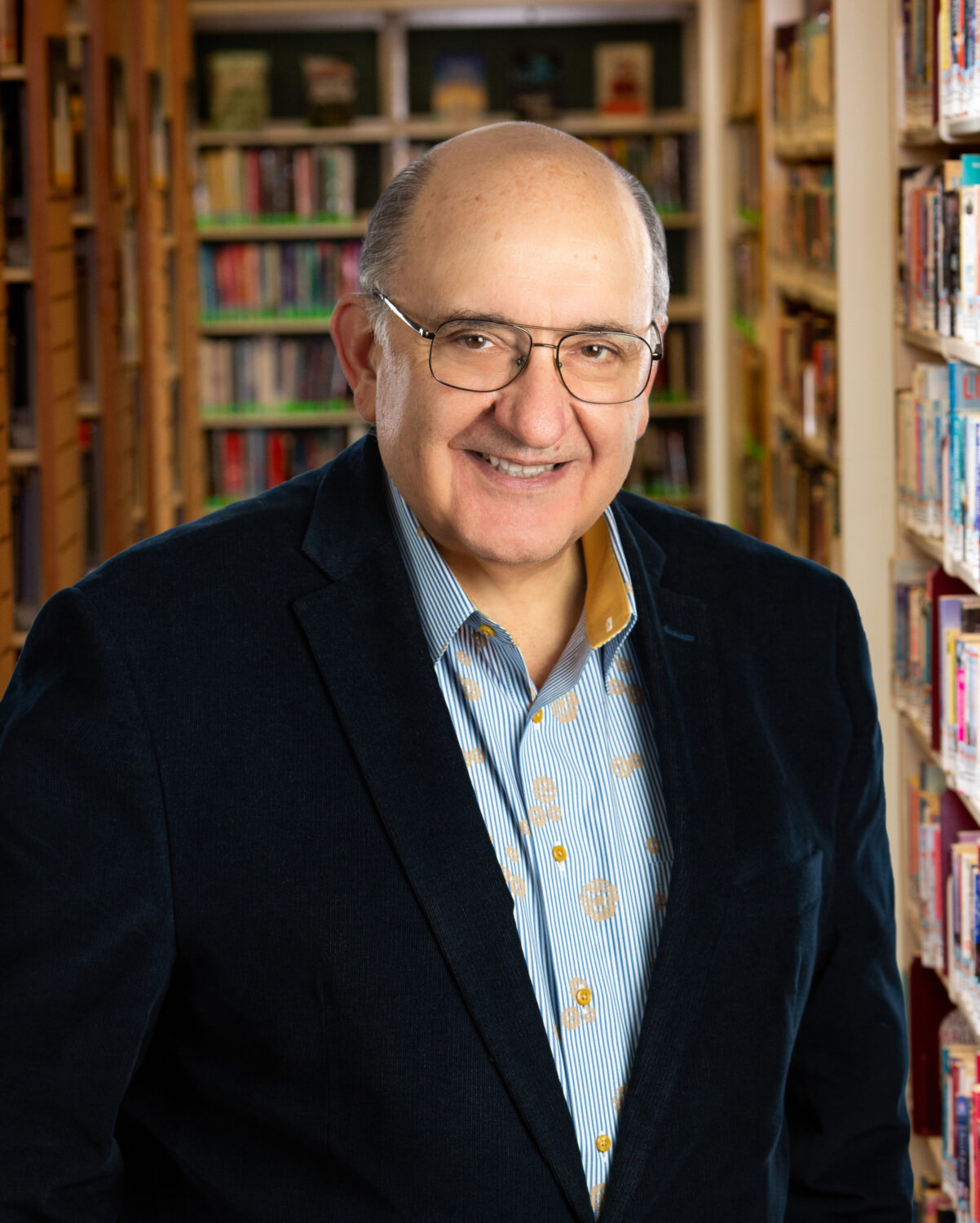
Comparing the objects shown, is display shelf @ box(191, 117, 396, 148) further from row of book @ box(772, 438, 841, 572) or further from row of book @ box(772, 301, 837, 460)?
row of book @ box(772, 438, 841, 572)

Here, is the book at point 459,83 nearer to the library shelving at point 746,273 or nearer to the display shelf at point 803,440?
the library shelving at point 746,273

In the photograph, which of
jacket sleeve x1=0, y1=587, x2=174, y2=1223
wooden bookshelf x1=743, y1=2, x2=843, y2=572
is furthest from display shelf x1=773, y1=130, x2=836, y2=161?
jacket sleeve x1=0, y1=587, x2=174, y2=1223

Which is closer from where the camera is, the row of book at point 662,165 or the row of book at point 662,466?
the row of book at point 662,165

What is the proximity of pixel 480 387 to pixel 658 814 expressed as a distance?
1.37ft

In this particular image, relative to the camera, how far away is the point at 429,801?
3.93ft

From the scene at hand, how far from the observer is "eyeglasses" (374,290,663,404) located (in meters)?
1.25

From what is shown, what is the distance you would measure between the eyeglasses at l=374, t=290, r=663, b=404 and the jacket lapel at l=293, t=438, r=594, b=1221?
0.59 feet

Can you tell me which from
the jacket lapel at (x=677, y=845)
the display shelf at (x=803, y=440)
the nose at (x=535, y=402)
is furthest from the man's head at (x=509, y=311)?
the display shelf at (x=803, y=440)

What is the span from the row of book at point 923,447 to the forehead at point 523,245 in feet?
5.58

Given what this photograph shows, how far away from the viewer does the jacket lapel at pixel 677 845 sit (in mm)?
1216

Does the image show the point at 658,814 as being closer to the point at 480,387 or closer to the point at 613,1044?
the point at 613,1044

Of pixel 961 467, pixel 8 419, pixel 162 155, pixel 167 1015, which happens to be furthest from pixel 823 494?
pixel 167 1015

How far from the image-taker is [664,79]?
702 centimetres

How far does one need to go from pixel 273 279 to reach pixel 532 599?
5.85 metres
